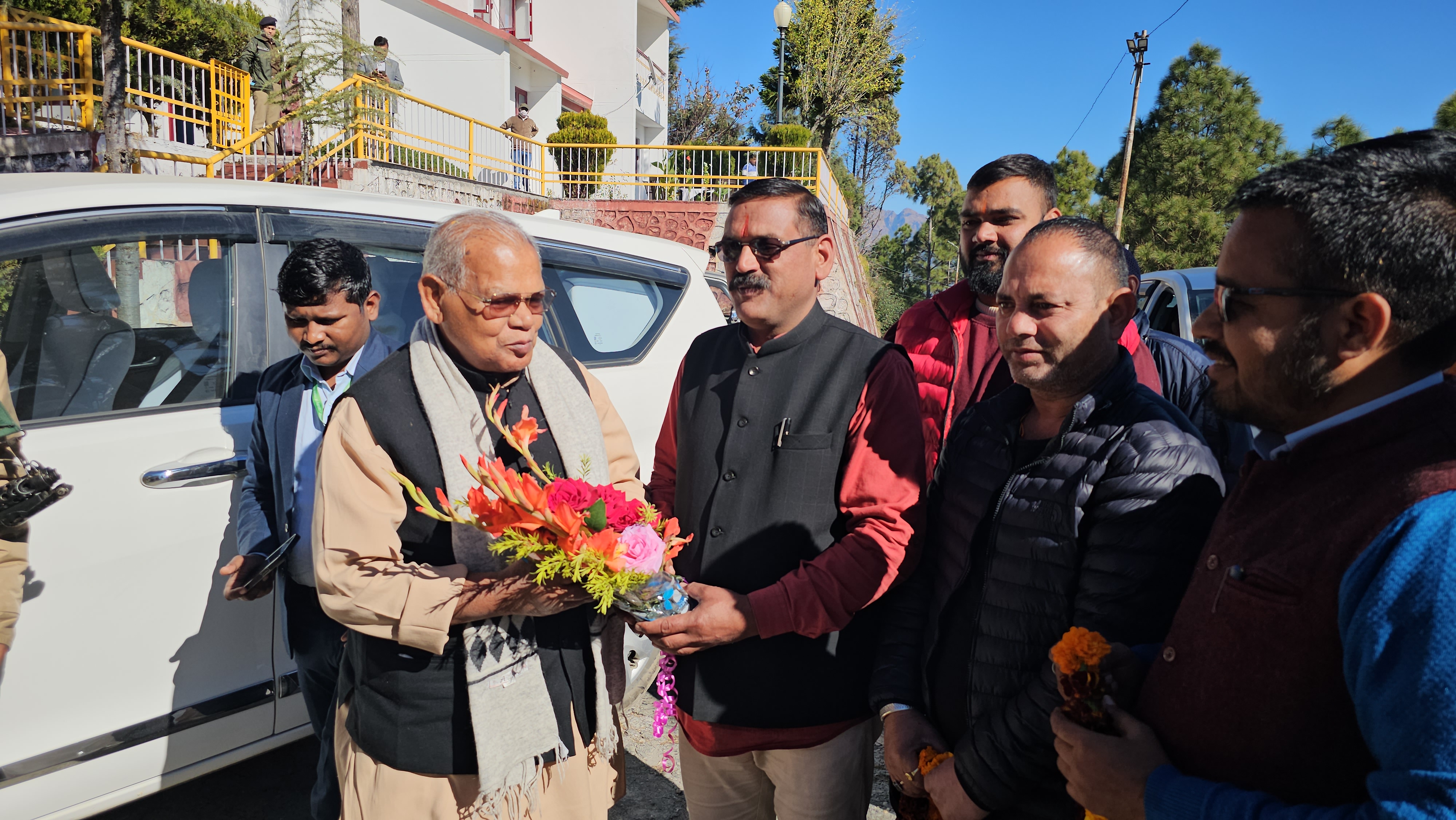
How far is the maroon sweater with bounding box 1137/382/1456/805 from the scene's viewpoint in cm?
104

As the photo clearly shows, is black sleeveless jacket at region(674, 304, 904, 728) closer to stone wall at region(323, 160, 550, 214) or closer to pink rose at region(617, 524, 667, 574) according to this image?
pink rose at region(617, 524, 667, 574)

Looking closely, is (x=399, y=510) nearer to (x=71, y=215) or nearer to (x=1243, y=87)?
(x=71, y=215)

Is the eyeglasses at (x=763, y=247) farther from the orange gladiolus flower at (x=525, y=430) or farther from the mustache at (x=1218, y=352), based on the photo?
the mustache at (x=1218, y=352)

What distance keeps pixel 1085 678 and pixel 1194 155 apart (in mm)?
23573

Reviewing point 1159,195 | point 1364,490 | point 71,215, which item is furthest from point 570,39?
point 1364,490

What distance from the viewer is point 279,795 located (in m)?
3.14

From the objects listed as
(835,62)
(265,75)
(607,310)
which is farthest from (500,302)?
(835,62)

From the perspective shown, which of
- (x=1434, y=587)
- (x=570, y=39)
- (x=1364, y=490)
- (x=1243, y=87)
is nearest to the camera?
(x=1434, y=587)

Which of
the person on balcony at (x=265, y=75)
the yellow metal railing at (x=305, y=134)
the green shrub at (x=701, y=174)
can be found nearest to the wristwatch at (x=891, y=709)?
the yellow metal railing at (x=305, y=134)

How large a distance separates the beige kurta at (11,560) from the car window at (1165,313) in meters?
6.24

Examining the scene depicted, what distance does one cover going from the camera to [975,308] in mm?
2859

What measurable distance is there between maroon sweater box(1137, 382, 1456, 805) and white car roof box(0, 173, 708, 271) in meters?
2.15

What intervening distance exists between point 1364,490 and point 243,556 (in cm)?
274

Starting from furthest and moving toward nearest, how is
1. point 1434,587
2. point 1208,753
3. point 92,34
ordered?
point 92,34
point 1208,753
point 1434,587
